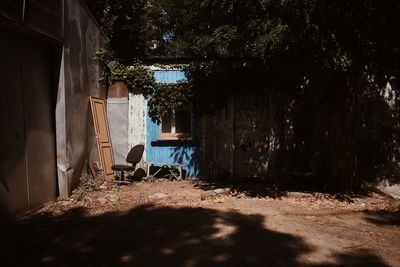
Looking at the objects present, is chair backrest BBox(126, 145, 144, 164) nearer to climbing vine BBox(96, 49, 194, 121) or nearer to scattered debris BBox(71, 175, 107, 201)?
scattered debris BBox(71, 175, 107, 201)

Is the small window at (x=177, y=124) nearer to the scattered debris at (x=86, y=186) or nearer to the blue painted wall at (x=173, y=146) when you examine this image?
the blue painted wall at (x=173, y=146)

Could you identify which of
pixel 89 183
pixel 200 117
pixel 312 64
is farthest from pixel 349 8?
pixel 89 183

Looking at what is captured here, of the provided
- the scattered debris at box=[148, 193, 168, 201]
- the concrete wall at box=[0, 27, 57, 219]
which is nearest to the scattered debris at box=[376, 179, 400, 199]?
the scattered debris at box=[148, 193, 168, 201]

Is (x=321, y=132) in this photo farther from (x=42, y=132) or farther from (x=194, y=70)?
(x=42, y=132)

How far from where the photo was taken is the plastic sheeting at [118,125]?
36.9 feet

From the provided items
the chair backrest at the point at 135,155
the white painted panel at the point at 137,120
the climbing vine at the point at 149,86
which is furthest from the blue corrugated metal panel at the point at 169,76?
the chair backrest at the point at 135,155

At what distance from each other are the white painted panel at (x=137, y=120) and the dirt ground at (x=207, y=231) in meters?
2.53

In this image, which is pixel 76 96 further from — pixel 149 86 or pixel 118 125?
pixel 149 86

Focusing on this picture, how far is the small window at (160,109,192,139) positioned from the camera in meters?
11.2

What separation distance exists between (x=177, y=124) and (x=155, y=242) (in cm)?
596

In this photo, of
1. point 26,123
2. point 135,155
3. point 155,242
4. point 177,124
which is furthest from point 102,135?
point 155,242

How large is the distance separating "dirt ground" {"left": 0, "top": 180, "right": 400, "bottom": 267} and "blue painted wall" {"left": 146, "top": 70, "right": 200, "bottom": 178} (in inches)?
86.2

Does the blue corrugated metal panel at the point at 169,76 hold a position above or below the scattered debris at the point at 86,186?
above

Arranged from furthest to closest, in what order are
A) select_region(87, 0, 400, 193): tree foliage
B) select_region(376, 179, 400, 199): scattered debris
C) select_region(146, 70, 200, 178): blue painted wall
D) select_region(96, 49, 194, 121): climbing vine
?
select_region(146, 70, 200, 178): blue painted wall < select_region(96, 49, 194, 121): climbing vine < select_region(376, 179, 400, 199): scattered debris < select_region(87, 0, 400, 193): tree foliage
